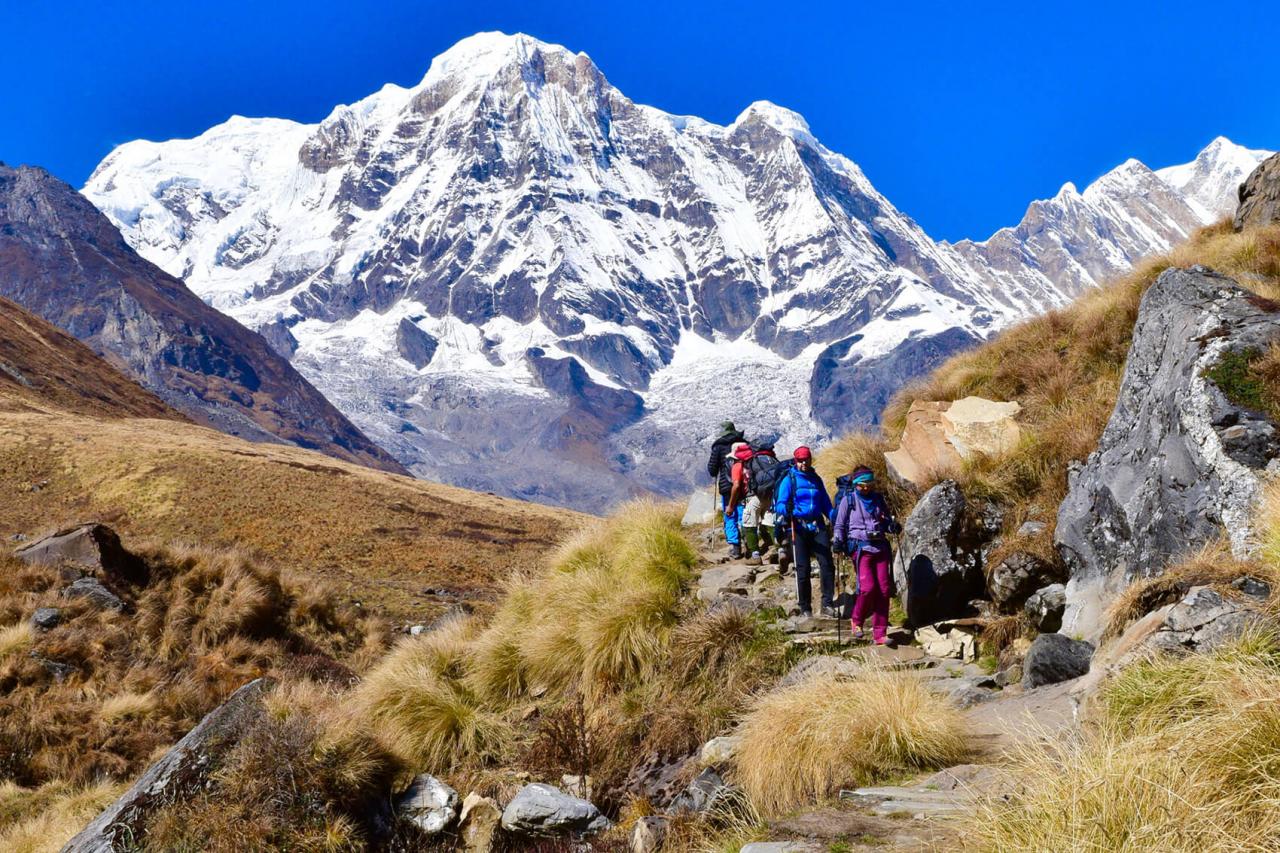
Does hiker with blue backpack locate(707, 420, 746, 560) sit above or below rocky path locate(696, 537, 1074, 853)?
above

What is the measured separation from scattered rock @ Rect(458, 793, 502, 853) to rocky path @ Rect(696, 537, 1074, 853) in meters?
2.82

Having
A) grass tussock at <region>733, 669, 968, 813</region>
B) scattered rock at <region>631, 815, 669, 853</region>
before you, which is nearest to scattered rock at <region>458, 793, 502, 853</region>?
scattered rock at <region>631, 815, 669, 853</region>

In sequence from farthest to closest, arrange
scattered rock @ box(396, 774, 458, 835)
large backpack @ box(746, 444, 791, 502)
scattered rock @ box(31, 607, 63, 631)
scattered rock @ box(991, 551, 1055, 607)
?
scattered rock @ box(31, 607, 63, 631) → large backpack @ box(746, 444, 791, 502) → scattered rock @ box(991, 551, 1055, 607) → scattered rock @ box(396, 774, 458, 835)

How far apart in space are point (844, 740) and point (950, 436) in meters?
6.40

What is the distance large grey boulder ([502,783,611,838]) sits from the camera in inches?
259

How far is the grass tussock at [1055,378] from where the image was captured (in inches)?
352

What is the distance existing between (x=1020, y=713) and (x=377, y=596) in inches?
807

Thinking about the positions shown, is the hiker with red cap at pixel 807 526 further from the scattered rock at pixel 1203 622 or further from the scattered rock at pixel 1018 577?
the scattered rock at pixel 1203 622

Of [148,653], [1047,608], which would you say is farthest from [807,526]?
[148,653]

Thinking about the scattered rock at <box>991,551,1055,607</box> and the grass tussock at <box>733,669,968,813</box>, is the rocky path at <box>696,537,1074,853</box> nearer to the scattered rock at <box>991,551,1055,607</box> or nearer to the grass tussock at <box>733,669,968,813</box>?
the grass tussock at <box>733,669,968,813</box>

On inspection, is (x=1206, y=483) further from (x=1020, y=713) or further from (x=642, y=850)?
(x=642, y=850)

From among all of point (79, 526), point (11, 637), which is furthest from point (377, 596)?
point (11, 637)

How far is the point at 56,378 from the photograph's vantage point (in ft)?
201

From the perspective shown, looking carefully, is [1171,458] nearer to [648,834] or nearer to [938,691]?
[938,691]
